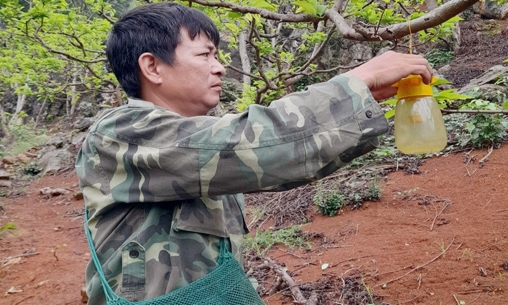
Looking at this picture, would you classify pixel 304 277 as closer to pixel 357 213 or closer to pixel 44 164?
pixel 357 213

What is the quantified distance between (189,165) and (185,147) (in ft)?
0.13

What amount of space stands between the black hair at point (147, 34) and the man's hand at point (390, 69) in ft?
1.58

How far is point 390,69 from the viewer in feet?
3.32

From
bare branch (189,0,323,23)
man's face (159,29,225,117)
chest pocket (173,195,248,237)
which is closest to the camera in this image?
chest pocket (173,195,248,237)

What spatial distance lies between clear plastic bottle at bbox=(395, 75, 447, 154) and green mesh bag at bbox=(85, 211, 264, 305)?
0.62 metres

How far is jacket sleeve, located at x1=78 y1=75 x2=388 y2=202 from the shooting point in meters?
0.92

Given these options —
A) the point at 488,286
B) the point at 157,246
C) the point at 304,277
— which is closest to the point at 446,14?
the point at 157,246

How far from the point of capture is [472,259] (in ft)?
10.6

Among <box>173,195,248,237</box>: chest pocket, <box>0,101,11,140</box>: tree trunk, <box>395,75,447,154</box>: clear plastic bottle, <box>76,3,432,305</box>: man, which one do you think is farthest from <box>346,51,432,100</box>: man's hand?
<box>0,101,11,140</box>: tree trunk

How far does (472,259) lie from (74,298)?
3541mm

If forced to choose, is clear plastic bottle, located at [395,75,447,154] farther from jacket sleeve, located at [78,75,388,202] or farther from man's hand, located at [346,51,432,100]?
jacket sleeve, located at [78,75,388,202]

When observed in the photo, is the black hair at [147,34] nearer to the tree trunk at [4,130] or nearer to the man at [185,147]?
the man at [185,147]

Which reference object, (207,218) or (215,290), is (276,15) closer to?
→ (207,218)

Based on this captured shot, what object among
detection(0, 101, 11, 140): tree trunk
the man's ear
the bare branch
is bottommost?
detection(0, 101, 11, 140): tree trunk
